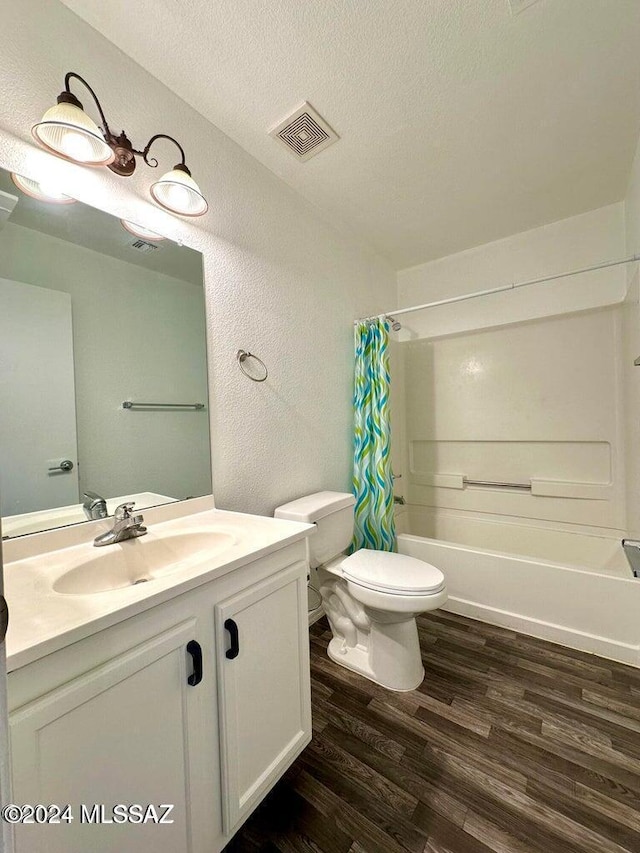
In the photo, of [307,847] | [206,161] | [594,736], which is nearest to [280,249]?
[206,161]

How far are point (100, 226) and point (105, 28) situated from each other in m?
0.64

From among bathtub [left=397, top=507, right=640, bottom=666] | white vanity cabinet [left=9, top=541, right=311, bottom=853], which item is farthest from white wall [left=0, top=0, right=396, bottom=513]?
bathtub [left=397, top=507, right=640, bottom=666]

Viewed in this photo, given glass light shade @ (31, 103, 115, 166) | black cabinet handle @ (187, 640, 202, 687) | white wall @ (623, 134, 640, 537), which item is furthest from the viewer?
white wall @ (623, 134, 640, 537)

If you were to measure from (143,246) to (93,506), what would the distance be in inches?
36.0

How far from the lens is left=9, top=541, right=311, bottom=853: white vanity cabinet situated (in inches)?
21.8

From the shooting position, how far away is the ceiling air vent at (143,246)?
1.19 metres

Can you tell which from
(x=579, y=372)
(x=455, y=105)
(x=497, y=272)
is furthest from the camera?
(x=497, y=272)

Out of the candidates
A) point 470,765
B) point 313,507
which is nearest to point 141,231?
point 313,507

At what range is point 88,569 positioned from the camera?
3.00 feet

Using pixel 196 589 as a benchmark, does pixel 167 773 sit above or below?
below

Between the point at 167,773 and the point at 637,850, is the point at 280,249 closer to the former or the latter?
the point at 167,773

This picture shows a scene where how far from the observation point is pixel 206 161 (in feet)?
4.63

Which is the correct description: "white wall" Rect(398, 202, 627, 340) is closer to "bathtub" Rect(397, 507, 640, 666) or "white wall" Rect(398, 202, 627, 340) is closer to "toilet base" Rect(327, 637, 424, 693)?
"bathtub" Rect(397, 507, 640, 666)

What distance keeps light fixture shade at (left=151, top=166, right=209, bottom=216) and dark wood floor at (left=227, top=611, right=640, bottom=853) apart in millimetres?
1982
